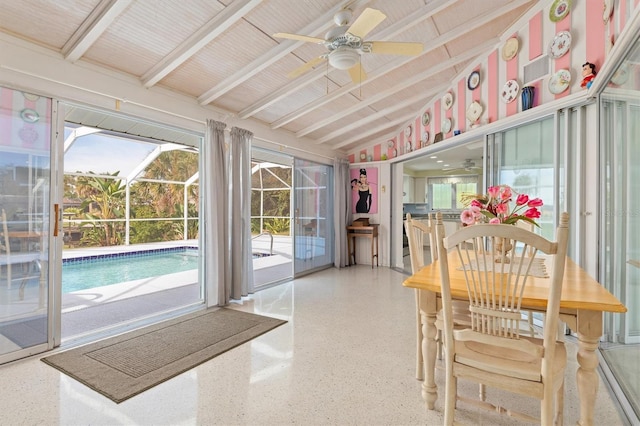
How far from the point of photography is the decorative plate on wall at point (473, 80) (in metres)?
3.81

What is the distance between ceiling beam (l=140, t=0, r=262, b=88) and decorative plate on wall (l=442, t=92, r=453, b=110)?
10.1 ft

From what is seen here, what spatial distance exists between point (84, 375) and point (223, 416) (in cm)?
115

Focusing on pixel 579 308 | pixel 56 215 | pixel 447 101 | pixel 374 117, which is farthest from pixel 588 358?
pixel 374 117

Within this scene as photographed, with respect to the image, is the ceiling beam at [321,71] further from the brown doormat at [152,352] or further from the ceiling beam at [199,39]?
the brown doormat at [152,352]

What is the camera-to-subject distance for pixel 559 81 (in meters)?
2.76

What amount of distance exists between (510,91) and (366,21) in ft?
7.11

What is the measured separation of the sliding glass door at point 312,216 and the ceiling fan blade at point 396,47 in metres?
3.25

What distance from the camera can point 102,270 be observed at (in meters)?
6.22

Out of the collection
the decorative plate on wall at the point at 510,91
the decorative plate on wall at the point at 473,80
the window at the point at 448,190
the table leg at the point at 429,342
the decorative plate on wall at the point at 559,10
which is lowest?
the table leg at the point at 429,342

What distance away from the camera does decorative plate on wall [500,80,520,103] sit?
323cm

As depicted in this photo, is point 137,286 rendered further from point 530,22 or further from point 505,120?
point 530,22

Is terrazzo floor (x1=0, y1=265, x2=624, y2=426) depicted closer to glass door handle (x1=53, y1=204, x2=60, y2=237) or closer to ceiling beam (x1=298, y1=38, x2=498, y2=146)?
glass door handle (x1=53, y1=204, x2=60, y2=237)

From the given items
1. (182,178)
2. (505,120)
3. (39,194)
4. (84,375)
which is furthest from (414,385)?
(182,178)

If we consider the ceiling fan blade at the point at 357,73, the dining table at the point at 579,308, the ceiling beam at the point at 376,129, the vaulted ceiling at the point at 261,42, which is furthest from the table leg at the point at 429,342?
the ceiling beam at the point at 376,129
